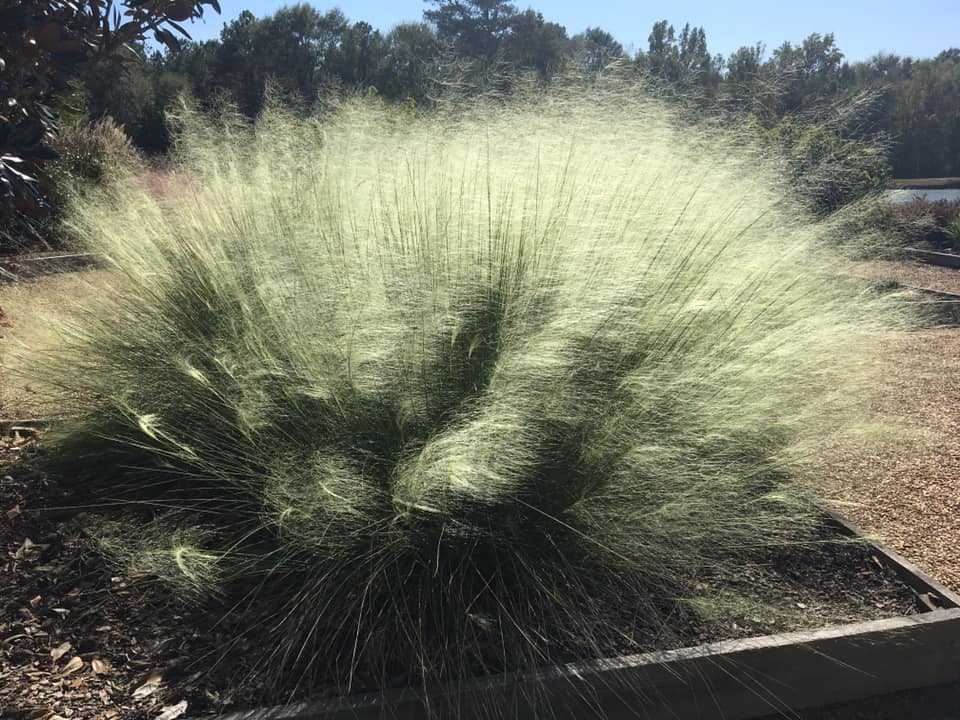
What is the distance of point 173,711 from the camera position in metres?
1.68

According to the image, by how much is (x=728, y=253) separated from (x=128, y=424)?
7.57 ft

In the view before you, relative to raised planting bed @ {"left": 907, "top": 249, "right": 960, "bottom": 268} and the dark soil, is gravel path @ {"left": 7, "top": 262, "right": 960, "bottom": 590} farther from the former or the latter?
raised planting bed @ {"left": 907, "top": 249, "right": 960, "bottom": 268}

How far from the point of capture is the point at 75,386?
9.07 feet

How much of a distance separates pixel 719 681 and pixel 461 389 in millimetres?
1072

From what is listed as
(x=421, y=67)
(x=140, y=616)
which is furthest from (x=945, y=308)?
(x=421, y=67)

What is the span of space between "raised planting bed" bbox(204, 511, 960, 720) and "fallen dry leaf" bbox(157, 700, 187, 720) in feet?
0.39

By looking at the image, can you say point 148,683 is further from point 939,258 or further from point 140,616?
point 939,258

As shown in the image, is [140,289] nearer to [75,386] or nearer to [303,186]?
[75,386]

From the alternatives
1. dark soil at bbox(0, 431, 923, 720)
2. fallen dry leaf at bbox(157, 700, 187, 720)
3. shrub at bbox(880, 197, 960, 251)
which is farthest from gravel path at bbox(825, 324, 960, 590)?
shrub at bbox(880, 197, 960, 251)

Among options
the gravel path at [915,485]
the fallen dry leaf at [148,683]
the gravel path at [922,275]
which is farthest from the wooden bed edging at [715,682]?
the gravel path at [922,275]

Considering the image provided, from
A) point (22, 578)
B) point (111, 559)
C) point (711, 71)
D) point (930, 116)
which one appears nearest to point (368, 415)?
point (111, 559)

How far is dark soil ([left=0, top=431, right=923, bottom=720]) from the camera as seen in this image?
68.8 inches

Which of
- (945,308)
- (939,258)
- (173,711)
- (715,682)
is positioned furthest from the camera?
(939,258)

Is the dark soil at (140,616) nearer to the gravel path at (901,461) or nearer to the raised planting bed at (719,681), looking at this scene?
the raised planting bed at (719,681)
